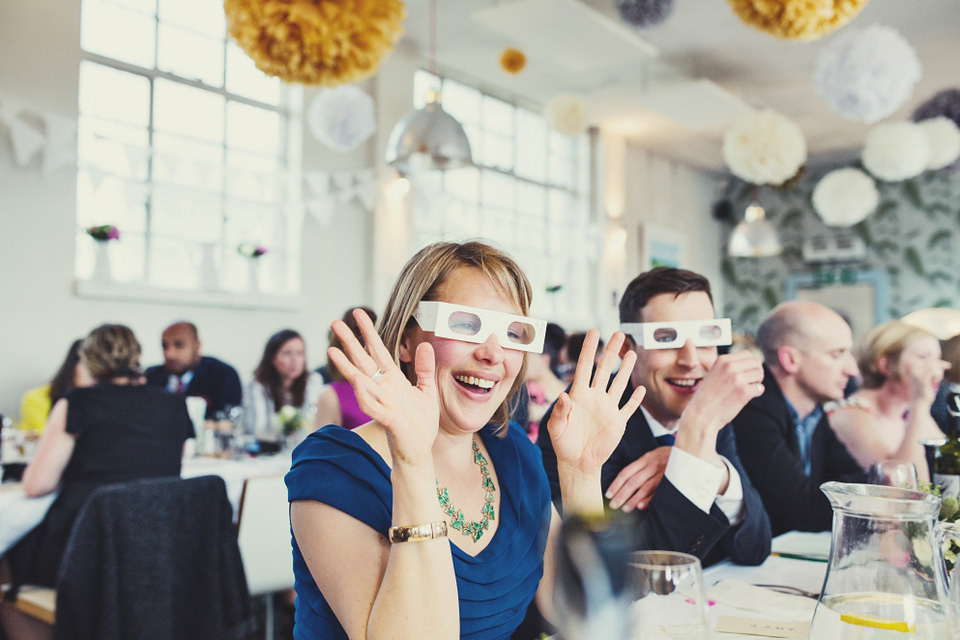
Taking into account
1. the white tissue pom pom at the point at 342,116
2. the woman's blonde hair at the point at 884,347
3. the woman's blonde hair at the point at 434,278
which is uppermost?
the white tissue pom pom at the point at 342,116

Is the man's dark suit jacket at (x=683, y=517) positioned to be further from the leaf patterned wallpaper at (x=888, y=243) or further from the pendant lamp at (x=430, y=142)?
the leaf patterned wallpaper at (x=888, y=243)

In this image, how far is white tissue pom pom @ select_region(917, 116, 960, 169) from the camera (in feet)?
16.6

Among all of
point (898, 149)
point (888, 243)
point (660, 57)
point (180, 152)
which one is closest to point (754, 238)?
point (660, 57)

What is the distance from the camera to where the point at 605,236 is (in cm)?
890

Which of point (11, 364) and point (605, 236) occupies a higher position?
point (605, 236)

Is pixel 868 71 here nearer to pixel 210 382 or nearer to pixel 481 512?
pixel 481 512

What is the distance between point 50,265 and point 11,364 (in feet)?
2.11

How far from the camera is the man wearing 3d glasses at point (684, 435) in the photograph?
1583 mm

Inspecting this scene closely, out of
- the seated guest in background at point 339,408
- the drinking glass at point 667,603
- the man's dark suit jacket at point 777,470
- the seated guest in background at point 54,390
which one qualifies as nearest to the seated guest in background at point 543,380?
the seated guest in background at point 339,408

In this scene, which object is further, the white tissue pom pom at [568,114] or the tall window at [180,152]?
the white tissue pom pom at [568,114]

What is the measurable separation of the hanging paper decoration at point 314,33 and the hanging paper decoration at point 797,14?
3.61ft

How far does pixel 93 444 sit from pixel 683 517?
2.19m

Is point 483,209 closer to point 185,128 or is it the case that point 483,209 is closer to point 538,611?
point 185,128

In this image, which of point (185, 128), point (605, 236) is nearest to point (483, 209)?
point (605, 236)
